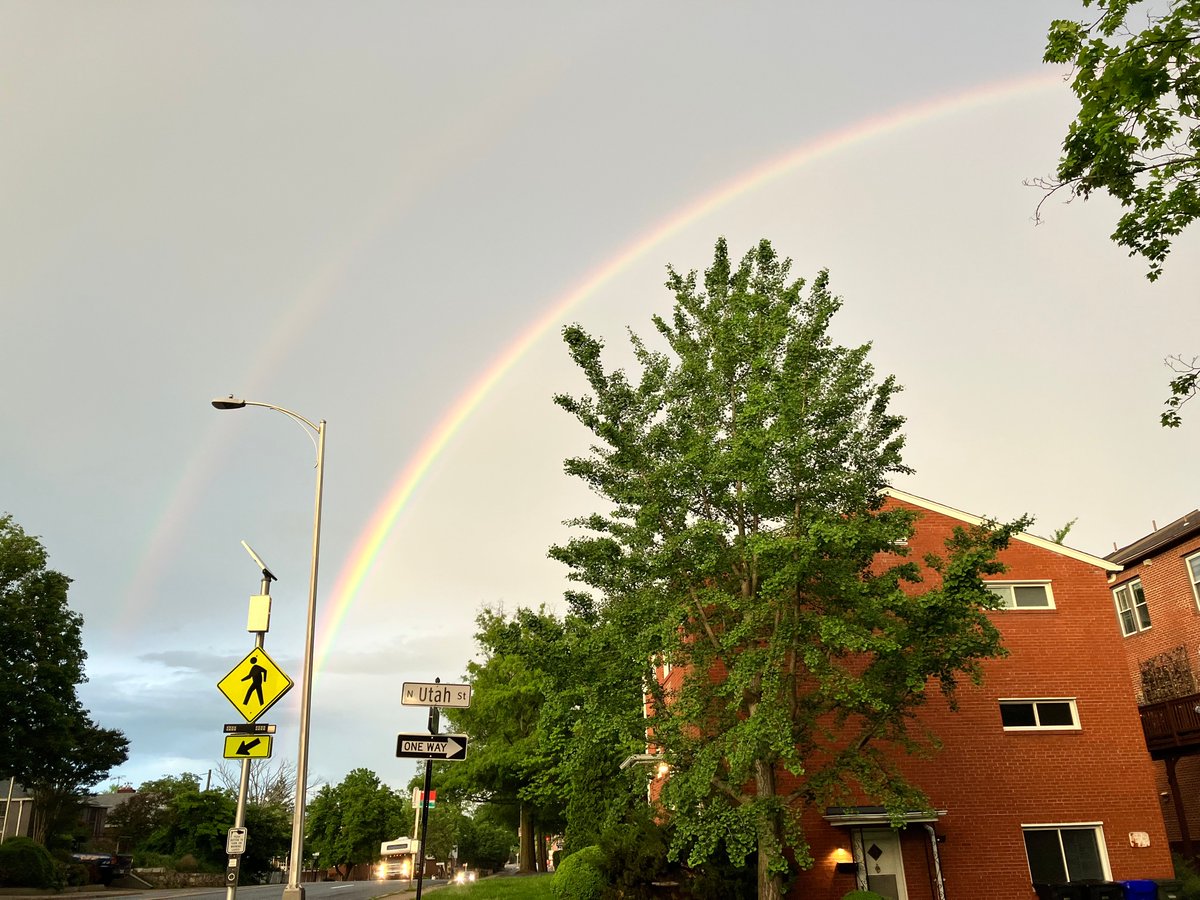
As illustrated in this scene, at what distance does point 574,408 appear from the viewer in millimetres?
19516

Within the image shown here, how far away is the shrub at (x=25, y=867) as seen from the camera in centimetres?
3409

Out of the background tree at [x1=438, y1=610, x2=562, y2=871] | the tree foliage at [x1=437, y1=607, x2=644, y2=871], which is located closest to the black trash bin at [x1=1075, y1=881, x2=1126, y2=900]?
the tree foliage at [x1=437, y1=607, x2=644, y2=871]

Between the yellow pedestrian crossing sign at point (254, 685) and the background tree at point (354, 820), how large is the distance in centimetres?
8089

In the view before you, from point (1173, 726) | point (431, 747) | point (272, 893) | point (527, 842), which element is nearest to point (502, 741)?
point (527, 842)

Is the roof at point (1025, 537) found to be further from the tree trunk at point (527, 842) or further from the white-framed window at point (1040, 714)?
the tree trunk at point (527, 842)

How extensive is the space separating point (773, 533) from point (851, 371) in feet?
13.9

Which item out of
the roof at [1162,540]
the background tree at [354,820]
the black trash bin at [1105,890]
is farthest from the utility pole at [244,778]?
the background tree at [354,820]

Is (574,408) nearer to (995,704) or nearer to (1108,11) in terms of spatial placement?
(1108,11)

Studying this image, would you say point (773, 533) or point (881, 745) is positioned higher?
point (773, 533)

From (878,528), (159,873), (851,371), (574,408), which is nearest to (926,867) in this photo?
(878,528)

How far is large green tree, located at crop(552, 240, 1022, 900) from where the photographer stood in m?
16.0

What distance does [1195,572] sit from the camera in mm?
30469

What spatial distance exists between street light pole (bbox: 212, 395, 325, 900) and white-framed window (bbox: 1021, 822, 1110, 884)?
741 inches

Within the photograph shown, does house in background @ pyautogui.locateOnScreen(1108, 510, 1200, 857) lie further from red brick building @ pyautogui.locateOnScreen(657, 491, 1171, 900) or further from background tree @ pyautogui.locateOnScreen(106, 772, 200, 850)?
background tree @ pyautogui.locateOnScreen(106, 772, 200, 850)
